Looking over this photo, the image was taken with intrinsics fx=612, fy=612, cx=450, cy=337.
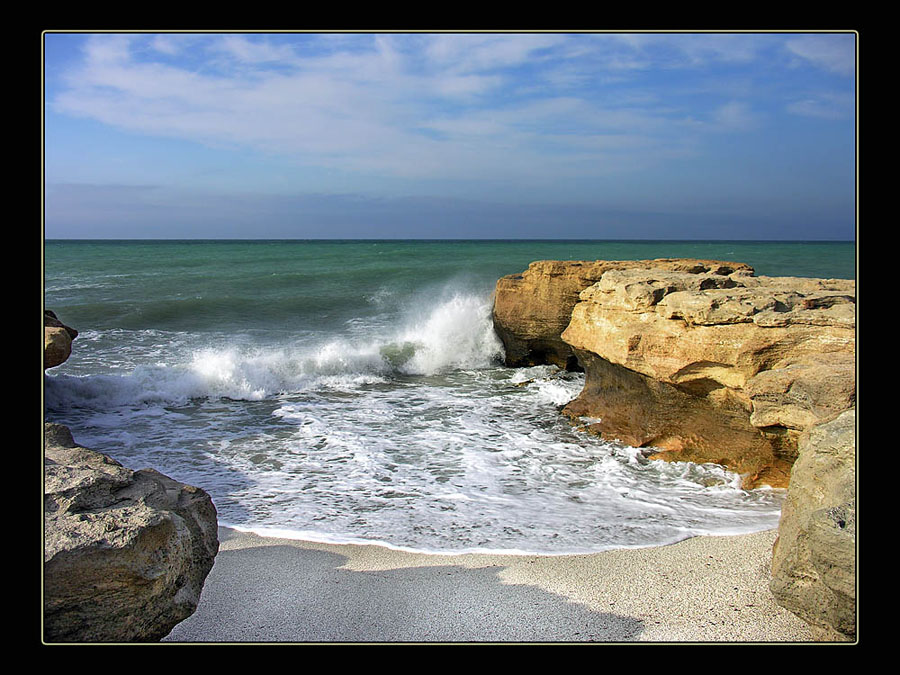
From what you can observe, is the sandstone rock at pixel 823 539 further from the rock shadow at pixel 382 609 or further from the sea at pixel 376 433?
the sea at pixel 376 433

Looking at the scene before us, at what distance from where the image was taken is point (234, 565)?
3461 mm

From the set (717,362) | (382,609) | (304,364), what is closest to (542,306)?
(304,364)

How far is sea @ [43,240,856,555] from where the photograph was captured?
164 inches

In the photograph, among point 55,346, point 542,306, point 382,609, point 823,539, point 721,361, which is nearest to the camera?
point 823,539

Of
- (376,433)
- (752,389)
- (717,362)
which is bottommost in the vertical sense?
(376,433)

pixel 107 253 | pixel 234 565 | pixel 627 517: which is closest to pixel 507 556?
pixel 627 517

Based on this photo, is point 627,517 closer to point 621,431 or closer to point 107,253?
point 621,431

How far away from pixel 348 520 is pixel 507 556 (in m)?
1.20

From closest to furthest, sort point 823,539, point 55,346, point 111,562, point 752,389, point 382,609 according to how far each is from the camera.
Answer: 1. point 111,562
2. point 823,539
3. point 382,609
4. point 752,389
5. point 55,346

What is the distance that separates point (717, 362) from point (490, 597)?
294cm

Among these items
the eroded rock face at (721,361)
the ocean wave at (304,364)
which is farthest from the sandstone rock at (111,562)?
the ocean wave at (304,364)

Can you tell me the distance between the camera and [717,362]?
495 centimetres

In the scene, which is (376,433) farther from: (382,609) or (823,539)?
(823,539)

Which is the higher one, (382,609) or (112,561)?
(112,561)
